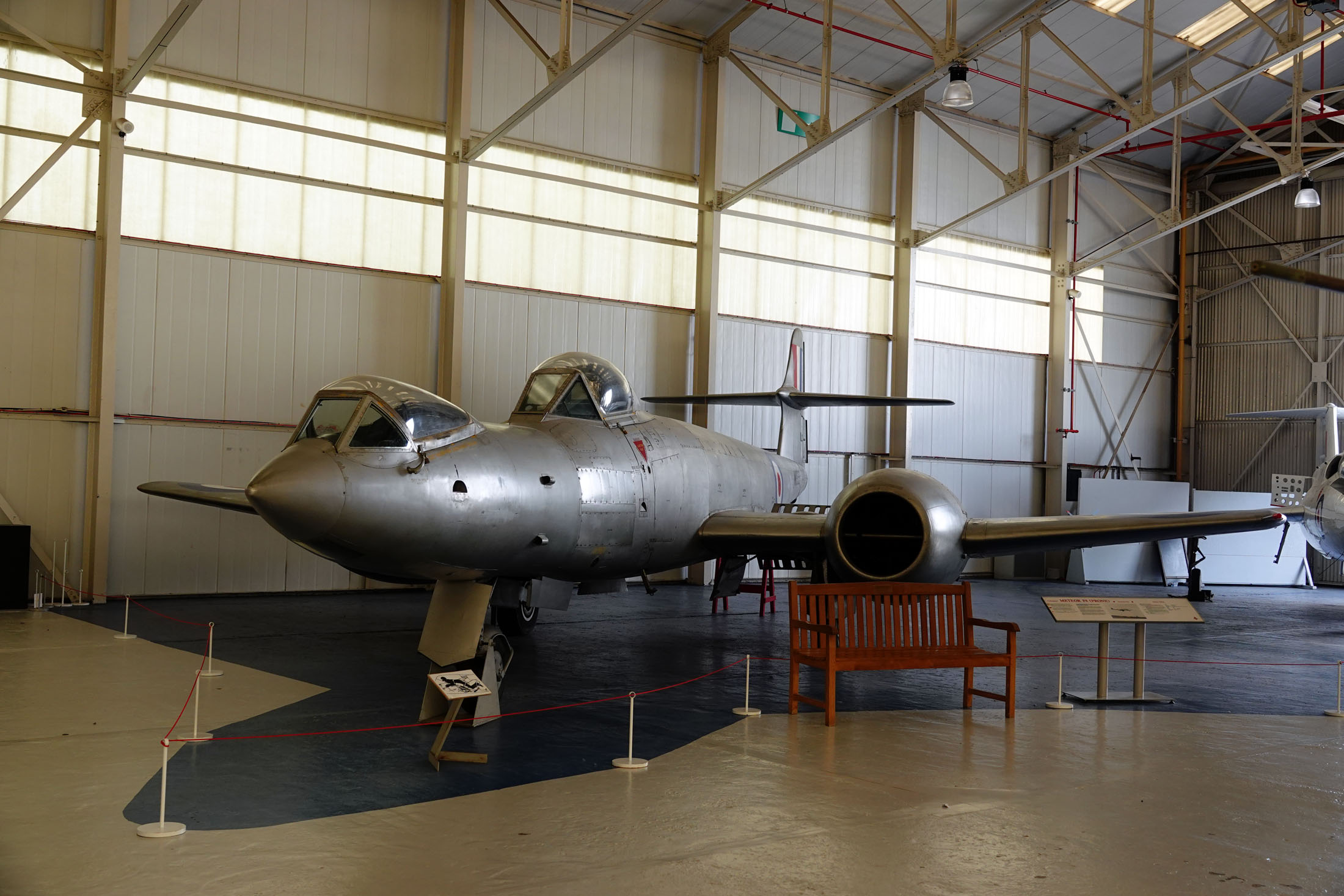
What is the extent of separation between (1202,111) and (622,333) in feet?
53.3

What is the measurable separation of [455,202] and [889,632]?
1152 cm

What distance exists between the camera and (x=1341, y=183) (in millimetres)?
25984

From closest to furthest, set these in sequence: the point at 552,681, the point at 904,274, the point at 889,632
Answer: the point at 889,632
the point at 552,681
the point at 904,274

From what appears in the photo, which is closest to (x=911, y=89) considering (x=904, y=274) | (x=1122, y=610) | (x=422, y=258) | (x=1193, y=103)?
(x=1193, y=103)

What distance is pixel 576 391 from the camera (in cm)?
997

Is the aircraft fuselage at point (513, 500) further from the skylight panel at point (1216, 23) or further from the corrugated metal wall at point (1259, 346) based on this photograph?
the corrugated metal wall at point (1259, 346)

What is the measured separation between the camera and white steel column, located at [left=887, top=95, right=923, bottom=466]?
74.6ft

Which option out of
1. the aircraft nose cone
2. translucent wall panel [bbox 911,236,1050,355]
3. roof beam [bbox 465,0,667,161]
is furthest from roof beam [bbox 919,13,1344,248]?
the aircraft nose cone

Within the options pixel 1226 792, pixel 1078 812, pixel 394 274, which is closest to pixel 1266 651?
pixel 1226 792

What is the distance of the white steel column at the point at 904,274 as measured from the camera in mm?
22750

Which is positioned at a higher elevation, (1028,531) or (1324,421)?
(1324,421)

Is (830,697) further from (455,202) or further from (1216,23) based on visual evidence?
(1216,23)

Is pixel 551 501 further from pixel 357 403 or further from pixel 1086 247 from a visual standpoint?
pixel 1086 247

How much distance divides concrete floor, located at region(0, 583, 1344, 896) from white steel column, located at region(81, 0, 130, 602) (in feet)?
14.1
